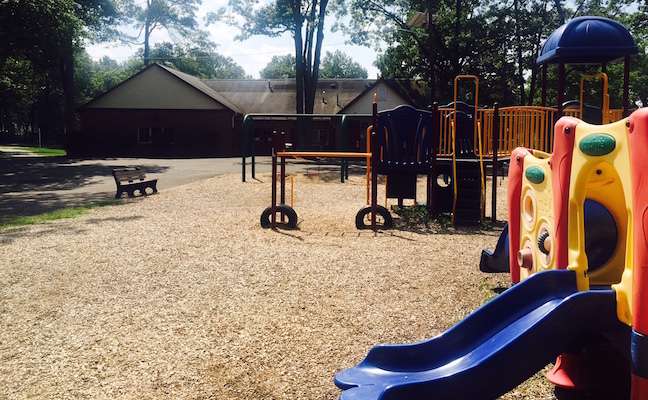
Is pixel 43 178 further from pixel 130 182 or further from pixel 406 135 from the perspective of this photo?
pixel 406 135

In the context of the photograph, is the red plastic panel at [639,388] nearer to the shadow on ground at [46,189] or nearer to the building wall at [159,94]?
the shadow on ground at [46,189]

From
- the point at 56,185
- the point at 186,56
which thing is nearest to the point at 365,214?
the point at 56,185

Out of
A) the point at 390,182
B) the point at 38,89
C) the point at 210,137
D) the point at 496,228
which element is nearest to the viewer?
the point at 496,228

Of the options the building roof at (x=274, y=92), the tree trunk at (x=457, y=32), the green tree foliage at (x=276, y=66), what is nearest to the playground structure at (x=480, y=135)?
the tree trunk at (x=457, y=32)

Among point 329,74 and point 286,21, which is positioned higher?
point 329,74

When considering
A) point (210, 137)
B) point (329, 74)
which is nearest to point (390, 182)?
point (210, 137)

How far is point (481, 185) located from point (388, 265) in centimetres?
365

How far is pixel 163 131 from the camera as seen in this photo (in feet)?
135

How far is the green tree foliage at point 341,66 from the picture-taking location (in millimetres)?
110081

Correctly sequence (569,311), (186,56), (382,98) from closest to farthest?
(569,311)
(382,98)
(186,56)

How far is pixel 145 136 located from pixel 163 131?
149 centimetres

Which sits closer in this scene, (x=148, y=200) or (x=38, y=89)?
(x=148, y=200)

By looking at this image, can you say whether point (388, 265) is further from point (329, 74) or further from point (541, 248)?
point (329, 74)

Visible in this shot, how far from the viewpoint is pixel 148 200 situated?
542 inches
